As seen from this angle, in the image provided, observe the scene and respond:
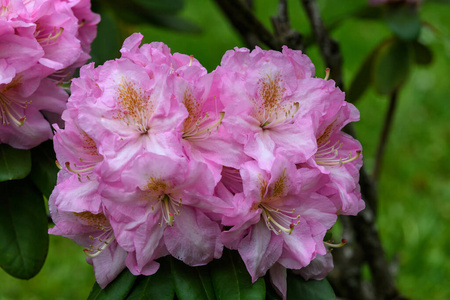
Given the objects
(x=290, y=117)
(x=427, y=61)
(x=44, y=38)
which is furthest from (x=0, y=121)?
(x=427, y=61)

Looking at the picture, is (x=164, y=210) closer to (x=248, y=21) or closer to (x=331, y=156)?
(x=331, y=156)

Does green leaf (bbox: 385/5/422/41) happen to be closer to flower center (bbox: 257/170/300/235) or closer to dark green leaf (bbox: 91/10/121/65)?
dark green leaf (bbox: 91/10/121/65)

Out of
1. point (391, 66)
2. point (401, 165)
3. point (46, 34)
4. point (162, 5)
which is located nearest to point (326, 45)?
point (391, 66)

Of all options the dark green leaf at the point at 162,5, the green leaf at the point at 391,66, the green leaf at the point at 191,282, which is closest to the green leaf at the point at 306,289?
the green leaf at the point at 191,282

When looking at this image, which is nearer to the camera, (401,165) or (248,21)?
(248,21)

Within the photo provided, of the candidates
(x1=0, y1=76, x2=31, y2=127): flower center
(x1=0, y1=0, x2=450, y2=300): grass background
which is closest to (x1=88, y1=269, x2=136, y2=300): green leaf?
(x1=0, y1=76, x2=31, y2=127): flower center

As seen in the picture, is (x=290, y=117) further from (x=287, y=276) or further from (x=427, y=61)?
(x=427, y=61)

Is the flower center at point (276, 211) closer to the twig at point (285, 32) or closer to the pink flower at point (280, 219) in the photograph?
the pink flower at point (280, 219)
